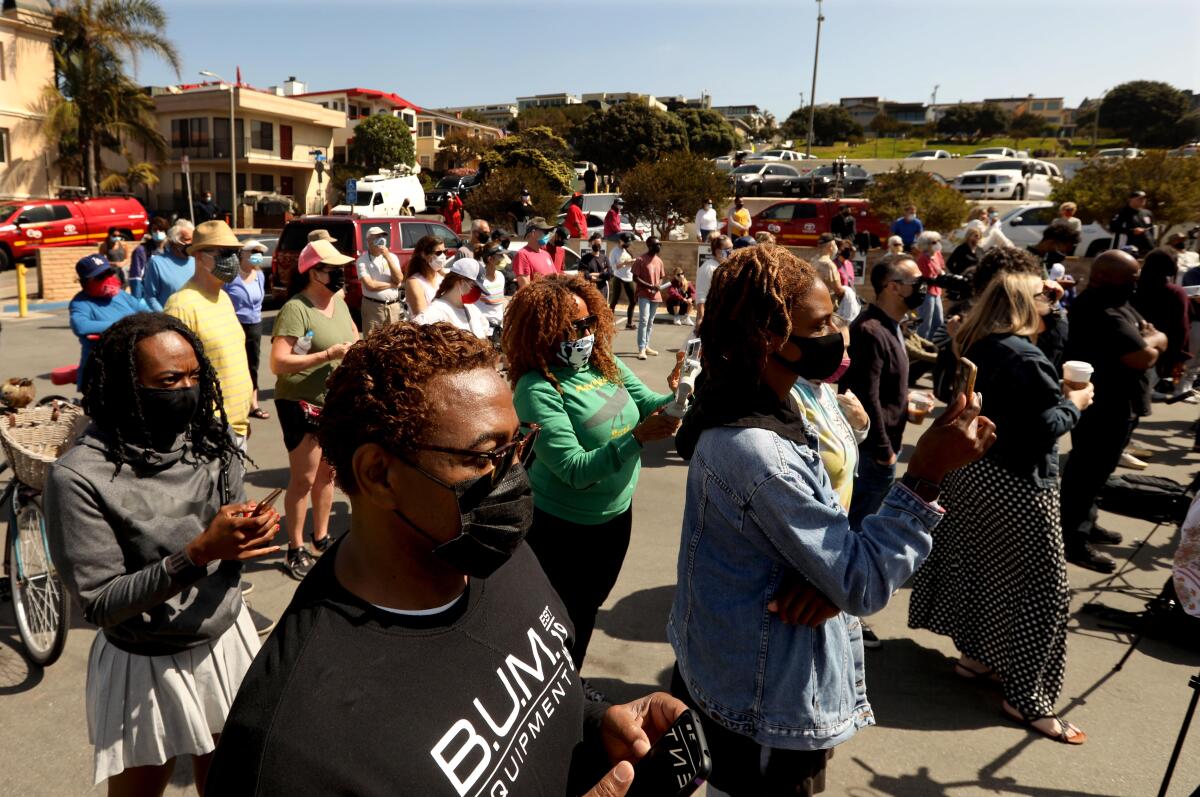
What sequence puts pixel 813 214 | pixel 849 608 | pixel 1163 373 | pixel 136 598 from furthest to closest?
pixel 813 214 < pixel 1163 373 < pixel 136 598 < pixel 849 608

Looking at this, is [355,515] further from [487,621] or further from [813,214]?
[813,214]

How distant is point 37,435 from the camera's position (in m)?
3.80

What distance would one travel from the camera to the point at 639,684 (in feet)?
13.0

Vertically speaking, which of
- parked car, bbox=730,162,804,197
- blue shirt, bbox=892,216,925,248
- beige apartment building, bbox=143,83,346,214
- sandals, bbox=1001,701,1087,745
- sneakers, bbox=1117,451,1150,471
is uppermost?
beige apartment building, bbox=143,83,346,214

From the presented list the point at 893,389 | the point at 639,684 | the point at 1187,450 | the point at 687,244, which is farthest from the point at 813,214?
the point at 639,684

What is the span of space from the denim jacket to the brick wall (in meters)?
18.0

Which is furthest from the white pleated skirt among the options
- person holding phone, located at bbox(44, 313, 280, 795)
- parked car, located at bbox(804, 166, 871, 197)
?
parked car, located at bbox(804, 166, 871, 197)

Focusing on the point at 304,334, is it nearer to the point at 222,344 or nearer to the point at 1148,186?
the point at 222,344

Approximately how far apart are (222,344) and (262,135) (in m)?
51.8

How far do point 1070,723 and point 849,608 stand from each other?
2.56 m

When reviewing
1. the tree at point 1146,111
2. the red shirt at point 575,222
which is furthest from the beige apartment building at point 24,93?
the tree at point 1146,111

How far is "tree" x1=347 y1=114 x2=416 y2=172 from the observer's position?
5319 centimetres

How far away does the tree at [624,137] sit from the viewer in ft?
157

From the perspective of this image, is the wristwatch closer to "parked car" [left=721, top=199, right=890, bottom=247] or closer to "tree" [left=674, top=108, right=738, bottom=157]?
"parked car" [left=721, top=199, right=890, bottom=247]
